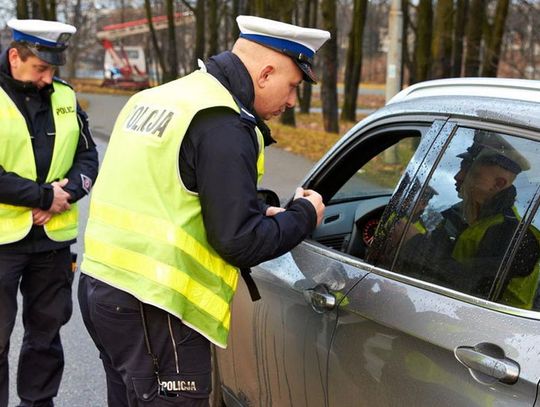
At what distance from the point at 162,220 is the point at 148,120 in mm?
313

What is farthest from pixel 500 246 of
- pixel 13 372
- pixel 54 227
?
pixel 13 372

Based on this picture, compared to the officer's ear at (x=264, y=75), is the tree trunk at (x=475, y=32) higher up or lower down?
lower down

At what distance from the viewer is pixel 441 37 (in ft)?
46.2

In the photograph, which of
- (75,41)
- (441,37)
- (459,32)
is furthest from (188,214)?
(75,41)

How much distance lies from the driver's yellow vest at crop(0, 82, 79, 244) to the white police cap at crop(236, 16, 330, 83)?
1394 millimetres

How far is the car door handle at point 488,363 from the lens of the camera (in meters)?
1.67

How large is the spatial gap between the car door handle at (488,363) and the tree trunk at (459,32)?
60.5 ft

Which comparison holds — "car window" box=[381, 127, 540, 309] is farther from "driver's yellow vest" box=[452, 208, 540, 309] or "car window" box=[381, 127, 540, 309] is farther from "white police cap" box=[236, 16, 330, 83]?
"white police cap" box=[236, 16, 330, 83]

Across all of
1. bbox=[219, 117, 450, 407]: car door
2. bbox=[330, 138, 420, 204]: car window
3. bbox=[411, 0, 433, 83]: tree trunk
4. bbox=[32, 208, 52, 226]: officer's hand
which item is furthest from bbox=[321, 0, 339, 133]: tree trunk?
bbox=[32, 208, 52, 226]: officer's hand

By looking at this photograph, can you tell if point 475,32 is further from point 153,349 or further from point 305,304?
point 153,349

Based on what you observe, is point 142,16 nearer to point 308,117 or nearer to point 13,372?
point 308,117

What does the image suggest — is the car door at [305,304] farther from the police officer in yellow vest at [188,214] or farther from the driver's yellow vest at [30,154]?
the driver's yellow vest at [30,154]

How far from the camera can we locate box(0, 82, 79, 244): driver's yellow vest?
3.12 metres

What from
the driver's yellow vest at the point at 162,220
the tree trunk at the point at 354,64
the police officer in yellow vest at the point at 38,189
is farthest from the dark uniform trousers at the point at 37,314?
the tree trunk at the point at 354,64
